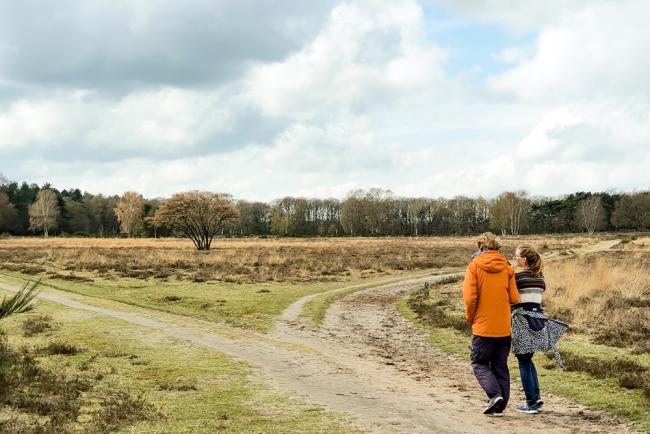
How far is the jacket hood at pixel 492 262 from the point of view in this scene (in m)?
7.18

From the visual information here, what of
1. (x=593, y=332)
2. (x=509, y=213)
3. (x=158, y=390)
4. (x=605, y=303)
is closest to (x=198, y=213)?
(x=605, y=303)

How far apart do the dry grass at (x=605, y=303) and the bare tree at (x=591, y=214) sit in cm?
9703

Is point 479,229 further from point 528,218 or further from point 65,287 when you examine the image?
point 65,287

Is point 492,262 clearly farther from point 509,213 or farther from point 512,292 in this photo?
point 509,213

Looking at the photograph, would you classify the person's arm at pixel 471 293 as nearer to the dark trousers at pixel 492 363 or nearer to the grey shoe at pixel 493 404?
the dark trousers at pixel 492 363

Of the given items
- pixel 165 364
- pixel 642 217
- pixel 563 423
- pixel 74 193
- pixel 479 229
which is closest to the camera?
pixel 563 423

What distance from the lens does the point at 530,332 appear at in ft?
24.6

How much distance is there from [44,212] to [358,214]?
67.1 meters

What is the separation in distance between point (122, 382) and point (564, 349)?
941cm

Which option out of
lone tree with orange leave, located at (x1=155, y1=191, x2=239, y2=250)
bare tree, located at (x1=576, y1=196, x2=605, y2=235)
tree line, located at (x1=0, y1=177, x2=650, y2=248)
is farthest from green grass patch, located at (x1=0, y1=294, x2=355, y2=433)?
bare tree, located at (x1=576, y1=196, x2=605, y2=235)

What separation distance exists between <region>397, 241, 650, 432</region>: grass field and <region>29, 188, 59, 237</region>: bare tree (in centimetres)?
9870

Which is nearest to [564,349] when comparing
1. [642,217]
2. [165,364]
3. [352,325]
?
[352,325]

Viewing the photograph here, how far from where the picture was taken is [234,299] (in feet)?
72.6

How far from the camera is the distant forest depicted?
110 meters
